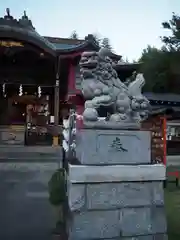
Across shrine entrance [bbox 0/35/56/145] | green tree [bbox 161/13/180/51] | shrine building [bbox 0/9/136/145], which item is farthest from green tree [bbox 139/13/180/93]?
shrine entrance [bbox 0/35/56/145]

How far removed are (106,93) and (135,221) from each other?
1541 millimetres

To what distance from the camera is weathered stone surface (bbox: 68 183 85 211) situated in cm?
340

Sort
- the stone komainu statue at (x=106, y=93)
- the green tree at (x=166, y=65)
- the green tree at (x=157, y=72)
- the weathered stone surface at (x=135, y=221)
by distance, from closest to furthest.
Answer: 1. the weathered stone surface at (x=135, y=221)
2. the stone komainu statue at (x=106, y=93)
3. the green tree at (x=166, y=65)
4. the green tree at (x=157, y=72)

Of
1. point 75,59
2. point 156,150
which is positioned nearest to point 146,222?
point 156,150

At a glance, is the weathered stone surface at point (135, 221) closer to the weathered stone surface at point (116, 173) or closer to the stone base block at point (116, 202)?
the stone base block at point (116, 202)

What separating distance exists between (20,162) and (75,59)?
20.9ft

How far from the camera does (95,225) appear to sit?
3461mm

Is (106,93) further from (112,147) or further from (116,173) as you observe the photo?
(116,173)

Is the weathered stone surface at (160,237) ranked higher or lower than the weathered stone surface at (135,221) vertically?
→ lower

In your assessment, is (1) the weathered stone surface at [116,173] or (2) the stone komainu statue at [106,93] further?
(2) the stone komainu statue at [106,93]

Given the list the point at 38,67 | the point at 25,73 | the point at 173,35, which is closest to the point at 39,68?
the point at 38,67

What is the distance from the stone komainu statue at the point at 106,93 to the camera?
3.90 m

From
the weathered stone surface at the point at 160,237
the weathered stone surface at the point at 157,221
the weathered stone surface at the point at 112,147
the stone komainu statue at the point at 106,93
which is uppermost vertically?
the stone komainu statue at the point at 106,93

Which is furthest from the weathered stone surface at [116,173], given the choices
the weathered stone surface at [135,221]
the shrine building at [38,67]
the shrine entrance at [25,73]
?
the shrine entrance at [25,73]
